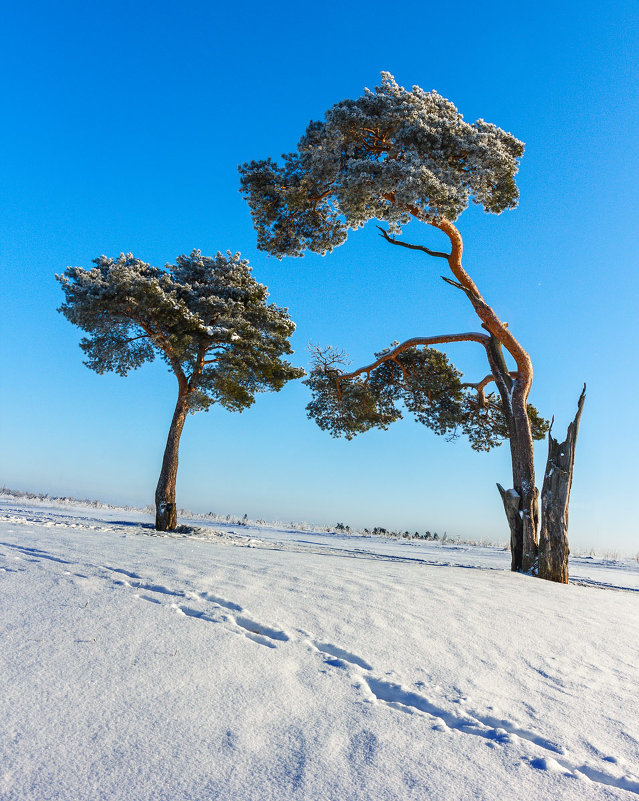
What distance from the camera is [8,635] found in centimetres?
263

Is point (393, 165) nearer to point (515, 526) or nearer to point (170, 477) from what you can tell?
point (515, 526)

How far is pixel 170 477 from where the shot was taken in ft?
47.9

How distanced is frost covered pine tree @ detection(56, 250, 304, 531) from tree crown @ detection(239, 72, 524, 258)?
4.59 m

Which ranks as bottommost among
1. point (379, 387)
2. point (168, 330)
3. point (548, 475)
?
point (548, 475)

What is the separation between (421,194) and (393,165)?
75cm

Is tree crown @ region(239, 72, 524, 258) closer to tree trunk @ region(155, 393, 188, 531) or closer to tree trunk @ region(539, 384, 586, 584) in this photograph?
tree trunk @ region(539, 384, 586, 584)

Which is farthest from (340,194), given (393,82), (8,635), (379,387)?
(8,635)

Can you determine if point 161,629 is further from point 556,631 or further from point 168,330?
point 168,330

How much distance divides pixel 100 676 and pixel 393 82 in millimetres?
10567

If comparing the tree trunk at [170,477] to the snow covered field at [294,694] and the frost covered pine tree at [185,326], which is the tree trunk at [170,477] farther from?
the snow covered field at [294,694]

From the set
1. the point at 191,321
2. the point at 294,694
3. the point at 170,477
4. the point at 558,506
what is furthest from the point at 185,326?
the point at 294,694

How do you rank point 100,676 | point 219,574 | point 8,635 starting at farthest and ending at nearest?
1. point 219,574
2. point 8,635
3. point 100,676

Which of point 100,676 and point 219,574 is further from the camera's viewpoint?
point 219,574

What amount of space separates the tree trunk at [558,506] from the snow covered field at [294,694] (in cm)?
515
